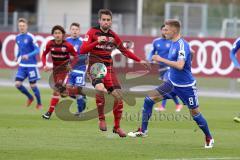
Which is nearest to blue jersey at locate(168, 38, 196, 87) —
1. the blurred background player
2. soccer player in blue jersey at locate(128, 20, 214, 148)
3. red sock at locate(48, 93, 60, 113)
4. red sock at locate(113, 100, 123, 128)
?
soccer player in blue jersey at locate(128, 20, 214, 148)

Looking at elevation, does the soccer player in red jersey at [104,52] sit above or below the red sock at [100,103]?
above

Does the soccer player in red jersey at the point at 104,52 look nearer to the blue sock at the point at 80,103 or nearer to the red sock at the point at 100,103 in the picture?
the red sock at the point at 100,103

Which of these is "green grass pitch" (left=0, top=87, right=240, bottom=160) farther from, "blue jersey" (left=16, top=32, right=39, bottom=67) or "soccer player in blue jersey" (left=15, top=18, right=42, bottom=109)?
"blue jersey" (left=16, top=32, right=39, bottom=67)

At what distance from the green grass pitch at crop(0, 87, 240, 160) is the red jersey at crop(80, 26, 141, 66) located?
1514mm

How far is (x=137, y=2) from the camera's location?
53469mm

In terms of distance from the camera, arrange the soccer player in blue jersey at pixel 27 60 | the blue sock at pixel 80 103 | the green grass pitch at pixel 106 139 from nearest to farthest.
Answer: the green grass pitch at pixel 106 139 < the blue sock at pixel 80 103 < the soccer player in blue jersey at pixel 27 60

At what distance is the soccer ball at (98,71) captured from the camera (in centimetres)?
1460

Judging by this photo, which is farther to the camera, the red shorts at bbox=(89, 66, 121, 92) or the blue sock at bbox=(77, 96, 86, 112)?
the blue sock at bbox=(77, 96, 86, 112)

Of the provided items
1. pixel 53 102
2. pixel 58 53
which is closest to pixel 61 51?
pixel 58 53

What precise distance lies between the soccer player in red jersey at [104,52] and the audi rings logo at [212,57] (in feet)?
53.1

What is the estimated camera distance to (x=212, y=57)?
30.7 metres

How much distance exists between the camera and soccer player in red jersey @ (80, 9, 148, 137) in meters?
14.3

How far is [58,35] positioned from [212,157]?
699 cm

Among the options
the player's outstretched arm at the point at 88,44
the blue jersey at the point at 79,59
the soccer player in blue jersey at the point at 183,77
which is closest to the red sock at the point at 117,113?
the player's outstretched arm at the point at 88,44
